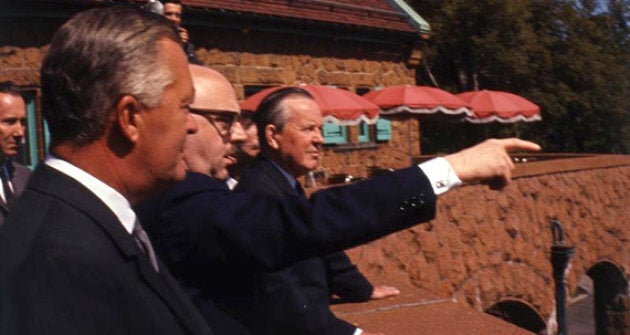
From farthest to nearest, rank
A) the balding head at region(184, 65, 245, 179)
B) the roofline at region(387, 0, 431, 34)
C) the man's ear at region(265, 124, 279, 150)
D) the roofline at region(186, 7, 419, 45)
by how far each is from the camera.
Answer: the roofline at region(387, 0, 431, 34) < the roofline at region(186, 7, 419, 45) < the man's ear at region(265, 124, 279, 150) < the balding head at region(184, 65, 245, 179)

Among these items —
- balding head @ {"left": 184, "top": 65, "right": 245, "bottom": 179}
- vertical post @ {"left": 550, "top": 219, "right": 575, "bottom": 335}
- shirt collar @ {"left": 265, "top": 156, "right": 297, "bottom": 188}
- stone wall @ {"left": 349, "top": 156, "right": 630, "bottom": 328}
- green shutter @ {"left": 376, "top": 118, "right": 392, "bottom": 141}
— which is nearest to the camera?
balding head @ {"left": 184, "top": 65, "right": 245, "bottom": 179}

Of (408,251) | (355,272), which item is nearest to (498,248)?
(408,251)

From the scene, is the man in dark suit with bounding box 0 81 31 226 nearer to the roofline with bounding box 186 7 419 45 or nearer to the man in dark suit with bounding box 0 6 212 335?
the man in dark suit with bounding box 0 6 212 335

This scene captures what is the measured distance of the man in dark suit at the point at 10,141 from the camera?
169 inches

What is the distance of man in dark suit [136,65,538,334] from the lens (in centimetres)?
184

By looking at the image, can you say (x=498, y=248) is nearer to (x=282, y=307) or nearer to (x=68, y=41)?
(x=282, y=307)

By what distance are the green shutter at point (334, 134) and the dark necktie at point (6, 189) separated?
32.1 ft

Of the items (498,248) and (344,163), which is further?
(344,163)

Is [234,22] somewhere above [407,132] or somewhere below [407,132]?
above

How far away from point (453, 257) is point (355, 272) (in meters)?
4.97

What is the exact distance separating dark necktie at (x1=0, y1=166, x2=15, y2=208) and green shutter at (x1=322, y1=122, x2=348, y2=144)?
978 cm

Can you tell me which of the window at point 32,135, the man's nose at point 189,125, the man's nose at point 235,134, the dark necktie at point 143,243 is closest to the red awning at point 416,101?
the window at point 32,135

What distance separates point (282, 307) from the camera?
2520 millimetres

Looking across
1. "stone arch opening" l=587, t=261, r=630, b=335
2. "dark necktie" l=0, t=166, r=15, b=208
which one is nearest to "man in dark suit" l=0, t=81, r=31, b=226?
"dark necktie" l=0, t=166, r=15, b=208
